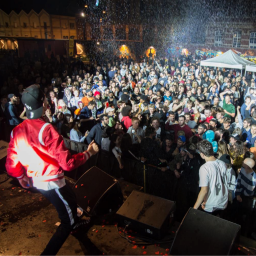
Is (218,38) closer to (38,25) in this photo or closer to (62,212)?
(38,25)

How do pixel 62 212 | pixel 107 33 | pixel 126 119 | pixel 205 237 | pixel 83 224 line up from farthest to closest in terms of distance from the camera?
pixel 107 33 < pixel 126 119 < pixel 83 224 < pixel 62 212 < pixel 205 237

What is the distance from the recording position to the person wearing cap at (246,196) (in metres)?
3.61

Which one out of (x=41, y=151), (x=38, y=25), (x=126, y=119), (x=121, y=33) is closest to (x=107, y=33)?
(x=121, y=33)

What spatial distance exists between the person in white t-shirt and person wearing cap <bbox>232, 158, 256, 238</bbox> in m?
0.56

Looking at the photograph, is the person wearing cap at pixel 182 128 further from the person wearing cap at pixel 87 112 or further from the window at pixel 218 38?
the window at pixel 218 38

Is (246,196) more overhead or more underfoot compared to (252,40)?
more underfoot

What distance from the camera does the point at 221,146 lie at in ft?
15.5

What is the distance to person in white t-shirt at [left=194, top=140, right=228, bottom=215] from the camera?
3.14 m

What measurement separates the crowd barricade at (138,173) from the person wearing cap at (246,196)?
3.37 ft

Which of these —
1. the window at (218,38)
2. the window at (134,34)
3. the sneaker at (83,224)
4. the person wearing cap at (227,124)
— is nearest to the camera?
the sneaker at (83,224)

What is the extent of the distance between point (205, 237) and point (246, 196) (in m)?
1.26

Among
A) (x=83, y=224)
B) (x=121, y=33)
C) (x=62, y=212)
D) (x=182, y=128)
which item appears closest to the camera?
(x=62, y=212)

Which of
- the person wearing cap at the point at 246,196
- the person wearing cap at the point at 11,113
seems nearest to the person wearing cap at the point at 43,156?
the person wearing cap at the point at 246,196

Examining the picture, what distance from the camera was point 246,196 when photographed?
3.63 m
